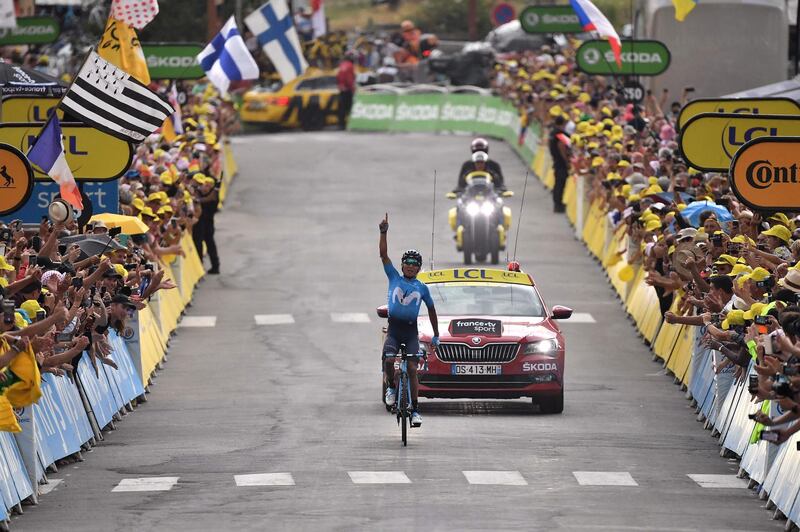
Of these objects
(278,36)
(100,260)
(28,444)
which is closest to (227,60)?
(278,36)

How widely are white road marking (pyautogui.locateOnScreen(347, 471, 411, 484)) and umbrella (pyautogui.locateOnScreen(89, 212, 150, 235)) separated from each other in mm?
7678

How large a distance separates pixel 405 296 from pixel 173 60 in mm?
13763

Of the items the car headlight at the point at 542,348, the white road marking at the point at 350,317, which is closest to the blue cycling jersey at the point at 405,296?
the car headlight at the point at 542,348

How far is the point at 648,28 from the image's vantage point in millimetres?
42156

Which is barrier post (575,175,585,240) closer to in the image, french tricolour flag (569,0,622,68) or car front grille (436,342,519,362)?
french tricolour flag (569,0,622,68)

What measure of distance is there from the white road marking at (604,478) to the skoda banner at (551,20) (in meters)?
22.4

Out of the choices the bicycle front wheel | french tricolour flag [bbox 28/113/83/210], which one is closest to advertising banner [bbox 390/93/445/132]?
french tricolour flag [bbox 28/113/83/210]

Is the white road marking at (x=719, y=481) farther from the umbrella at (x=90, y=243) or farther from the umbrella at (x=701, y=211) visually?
the umbrella at (x=90, y=243)

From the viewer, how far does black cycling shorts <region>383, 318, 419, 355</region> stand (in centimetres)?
2017

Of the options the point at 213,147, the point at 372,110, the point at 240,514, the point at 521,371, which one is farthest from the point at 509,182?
the point at 240,514

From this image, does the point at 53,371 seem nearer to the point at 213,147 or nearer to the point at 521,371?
the point at 521,371

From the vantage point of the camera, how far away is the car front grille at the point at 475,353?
71.9 feet

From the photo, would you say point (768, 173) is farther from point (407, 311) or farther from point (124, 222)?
point (124, 222)

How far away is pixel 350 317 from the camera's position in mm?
30734
